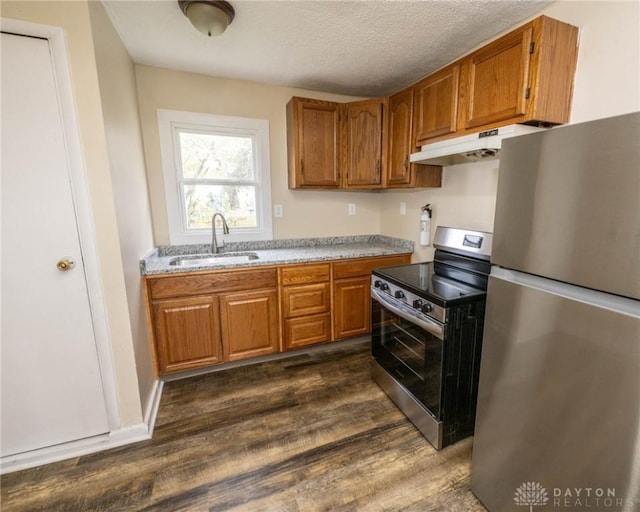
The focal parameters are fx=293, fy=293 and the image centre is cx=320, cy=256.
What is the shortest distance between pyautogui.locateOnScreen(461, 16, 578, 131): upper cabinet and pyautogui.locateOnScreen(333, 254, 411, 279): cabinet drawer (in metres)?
1.31

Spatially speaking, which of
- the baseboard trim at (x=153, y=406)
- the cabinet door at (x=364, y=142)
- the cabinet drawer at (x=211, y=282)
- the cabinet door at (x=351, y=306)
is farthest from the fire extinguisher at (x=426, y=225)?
the baseboard trim at (x=153, y=406)

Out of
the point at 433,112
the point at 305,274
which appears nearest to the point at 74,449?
the point at 305,274

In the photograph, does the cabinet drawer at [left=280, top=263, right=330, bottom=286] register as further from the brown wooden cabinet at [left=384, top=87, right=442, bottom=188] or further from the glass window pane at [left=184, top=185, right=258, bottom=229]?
the brown wooden cabinet at [left=384, top=87, right=442, bottom=188]

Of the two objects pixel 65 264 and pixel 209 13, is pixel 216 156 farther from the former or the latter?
pixel 65 264

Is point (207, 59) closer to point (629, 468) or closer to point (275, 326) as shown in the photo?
point (275, 326)

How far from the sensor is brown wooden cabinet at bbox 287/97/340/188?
8.08 ft

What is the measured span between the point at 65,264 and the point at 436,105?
91.7 inches

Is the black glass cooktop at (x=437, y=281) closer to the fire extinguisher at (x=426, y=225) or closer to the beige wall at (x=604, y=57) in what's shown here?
the fire extinguisher at (x=426, y=225)

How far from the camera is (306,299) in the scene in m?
2.41

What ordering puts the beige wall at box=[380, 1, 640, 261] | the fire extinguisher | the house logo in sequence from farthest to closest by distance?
1. the fire extinguisher
2. the beige wall at box=[380, 1, 640, 261]
3. the house logo

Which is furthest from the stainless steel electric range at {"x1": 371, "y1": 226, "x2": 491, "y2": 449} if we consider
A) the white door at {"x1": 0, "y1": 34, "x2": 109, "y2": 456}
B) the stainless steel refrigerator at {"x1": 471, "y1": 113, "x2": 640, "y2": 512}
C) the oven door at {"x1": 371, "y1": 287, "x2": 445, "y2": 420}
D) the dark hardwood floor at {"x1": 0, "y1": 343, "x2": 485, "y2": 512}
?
the white door at {"x1": 0, "y1": 34, "x2": 109, "y2": 456}

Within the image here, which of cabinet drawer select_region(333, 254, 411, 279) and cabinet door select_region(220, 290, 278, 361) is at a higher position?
cabinet drawer select_region(333, 254, 411, 279)

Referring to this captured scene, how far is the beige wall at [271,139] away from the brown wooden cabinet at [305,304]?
598 millimetres

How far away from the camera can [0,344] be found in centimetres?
141
